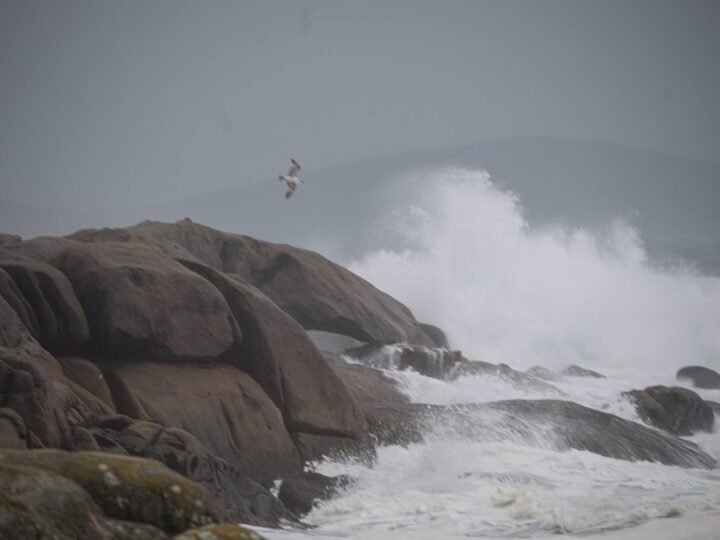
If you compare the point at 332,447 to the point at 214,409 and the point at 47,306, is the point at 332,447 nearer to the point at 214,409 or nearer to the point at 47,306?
the point at 214,409

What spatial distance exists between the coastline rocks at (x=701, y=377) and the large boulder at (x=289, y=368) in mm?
14438

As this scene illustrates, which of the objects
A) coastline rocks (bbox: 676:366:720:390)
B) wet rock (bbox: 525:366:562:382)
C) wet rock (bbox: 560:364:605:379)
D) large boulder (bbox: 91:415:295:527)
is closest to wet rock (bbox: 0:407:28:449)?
large boulder (bbox: 91:415:295:527)

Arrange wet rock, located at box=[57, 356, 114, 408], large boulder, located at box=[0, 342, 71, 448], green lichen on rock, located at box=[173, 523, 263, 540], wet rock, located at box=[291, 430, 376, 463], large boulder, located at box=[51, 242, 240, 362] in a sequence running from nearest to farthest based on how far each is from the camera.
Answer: green lichen on rock, located at box=[173, 523, 263, 540] < large boulder, located at box=[0, 342, 71, 448] < wet rock, located at box=[57, 356, 114, 408] < large boulder, located at box=[51, 242, 240, 362] < wet rock, located at box=[291, 430, 376, 463]

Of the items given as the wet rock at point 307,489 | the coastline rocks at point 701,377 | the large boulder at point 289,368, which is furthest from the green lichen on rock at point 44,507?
the coastline rocks at point 701,377

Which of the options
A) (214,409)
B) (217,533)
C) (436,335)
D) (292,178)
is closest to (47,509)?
(217,533)

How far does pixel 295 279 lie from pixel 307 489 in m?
9.24

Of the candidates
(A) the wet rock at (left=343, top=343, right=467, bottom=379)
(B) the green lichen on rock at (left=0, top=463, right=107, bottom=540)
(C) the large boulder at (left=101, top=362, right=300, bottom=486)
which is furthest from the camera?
(A) the wet rock at (left=343, top=343, right=467, bottom=379)

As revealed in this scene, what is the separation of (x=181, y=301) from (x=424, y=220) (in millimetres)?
24971

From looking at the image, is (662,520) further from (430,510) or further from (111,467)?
(111,467)

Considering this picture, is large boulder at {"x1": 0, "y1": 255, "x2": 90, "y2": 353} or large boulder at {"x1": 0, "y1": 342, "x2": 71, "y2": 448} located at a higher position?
large boulder at {"x1": 0, "y1": 255, "x2": 90, "y2": 353}

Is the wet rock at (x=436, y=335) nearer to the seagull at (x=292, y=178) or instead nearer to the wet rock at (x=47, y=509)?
the seagull at (x=292, y=178)

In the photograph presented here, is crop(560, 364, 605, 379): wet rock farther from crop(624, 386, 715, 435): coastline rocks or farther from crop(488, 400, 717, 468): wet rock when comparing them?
crop(488, 400, 717, 468): wet rock

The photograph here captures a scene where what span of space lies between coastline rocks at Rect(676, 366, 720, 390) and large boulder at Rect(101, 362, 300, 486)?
52.8 ft

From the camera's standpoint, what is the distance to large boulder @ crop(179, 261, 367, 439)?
40.2 ft
